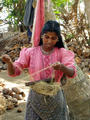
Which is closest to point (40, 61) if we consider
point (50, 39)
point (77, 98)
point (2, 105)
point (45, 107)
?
point (50, 39)

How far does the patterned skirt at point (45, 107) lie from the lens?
1.90m

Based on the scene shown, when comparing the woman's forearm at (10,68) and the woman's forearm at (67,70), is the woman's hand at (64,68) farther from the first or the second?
the woman's forearm at (10,68)

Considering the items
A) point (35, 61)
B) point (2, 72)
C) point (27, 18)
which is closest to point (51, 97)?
point (35, 61)

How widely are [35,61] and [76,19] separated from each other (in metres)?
5.96

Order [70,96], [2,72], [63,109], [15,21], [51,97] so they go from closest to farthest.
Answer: [51,97] → [63,109] → [70,96] → [2,72] → [15,21]

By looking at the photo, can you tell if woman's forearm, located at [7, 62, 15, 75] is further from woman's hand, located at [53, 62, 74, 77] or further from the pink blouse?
woman's hand, located at [53, 62, 74, 77]

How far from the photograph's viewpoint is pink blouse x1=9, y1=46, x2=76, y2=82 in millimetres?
1861

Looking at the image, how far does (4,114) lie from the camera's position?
3873 mm

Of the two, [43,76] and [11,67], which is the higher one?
[11,67]

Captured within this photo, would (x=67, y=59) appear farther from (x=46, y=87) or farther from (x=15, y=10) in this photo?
(x=15, y=10)

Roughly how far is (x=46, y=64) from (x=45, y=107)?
0.37 m

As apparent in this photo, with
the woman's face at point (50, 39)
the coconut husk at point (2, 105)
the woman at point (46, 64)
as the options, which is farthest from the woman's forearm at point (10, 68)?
the coconut husk at point (2, 105)

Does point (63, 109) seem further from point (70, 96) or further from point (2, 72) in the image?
point (2, 72)

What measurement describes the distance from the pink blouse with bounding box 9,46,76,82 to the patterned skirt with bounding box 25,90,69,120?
0.54 ft
